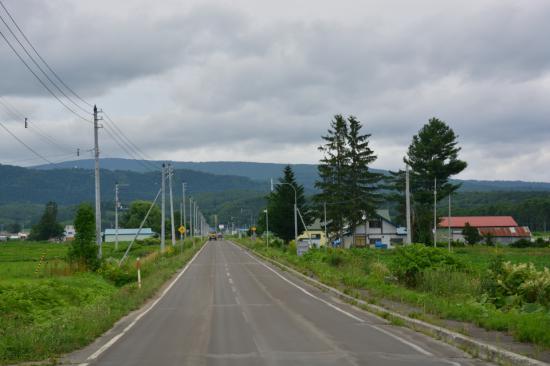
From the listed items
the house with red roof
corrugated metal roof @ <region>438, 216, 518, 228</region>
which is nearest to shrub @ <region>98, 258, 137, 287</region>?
the house with red roof

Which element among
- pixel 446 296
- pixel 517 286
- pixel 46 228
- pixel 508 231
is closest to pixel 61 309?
pixel 446 296

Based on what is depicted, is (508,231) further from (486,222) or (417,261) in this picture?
(417,261)

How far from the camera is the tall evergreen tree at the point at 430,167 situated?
7588 centimetres

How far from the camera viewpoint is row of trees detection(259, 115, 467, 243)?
250 feet

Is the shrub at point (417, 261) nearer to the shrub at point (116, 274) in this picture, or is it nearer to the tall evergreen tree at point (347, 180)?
the shrub at point (116, 274)

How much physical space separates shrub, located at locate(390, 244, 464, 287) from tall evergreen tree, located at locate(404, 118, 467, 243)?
5016 cm

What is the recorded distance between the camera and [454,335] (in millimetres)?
12883

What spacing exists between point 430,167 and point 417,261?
176 feet

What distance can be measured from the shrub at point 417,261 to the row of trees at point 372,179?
4637cm

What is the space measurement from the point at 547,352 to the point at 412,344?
2657 mm

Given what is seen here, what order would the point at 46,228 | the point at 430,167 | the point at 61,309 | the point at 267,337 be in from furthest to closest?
the point at 46,228, the point at 430,167, the point at 61,309, the point at 267,337

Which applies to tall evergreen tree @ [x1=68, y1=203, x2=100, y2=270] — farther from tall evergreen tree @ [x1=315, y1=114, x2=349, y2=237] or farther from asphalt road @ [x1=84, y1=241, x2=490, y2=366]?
tall evergreen tree @ [x1=315, y1=114, x2=349, y2=237]

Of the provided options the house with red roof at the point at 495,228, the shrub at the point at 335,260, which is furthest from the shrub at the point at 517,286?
the house with red roof at the point at 495,228

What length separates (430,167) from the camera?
253ft
